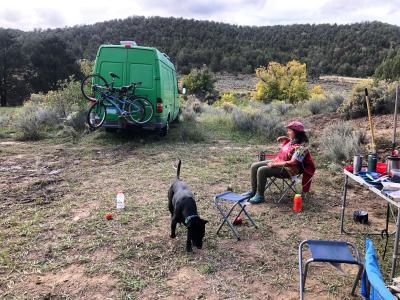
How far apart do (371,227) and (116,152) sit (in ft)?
19.0

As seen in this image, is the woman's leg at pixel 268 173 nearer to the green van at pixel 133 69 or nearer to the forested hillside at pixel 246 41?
the green van at pixel 133 69

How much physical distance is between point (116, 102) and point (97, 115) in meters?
0.56

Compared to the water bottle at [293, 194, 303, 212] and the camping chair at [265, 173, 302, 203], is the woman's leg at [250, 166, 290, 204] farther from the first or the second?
the water bottle at [293, 194, 303, 212]

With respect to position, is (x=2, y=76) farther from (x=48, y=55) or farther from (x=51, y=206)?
(x=51, y=206)

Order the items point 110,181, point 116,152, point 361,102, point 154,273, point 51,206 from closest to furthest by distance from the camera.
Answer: point 154,273 → point 51,206 → point 110,181 → point 116,152 → point 361,102

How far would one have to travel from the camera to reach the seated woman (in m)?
5.24

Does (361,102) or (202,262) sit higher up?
(361,102)

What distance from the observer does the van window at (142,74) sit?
31.0ft

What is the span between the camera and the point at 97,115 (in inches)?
374

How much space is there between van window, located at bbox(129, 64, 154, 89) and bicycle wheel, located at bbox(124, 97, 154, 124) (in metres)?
0.41

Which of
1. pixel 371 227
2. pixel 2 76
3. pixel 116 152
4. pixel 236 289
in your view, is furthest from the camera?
pixel 2 76

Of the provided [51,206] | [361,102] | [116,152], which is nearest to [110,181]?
[51,206]

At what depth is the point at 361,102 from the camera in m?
12.3

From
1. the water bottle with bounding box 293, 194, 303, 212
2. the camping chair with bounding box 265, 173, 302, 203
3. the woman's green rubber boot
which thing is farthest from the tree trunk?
the water bottle with bounding box 293, 194, 303, 212
